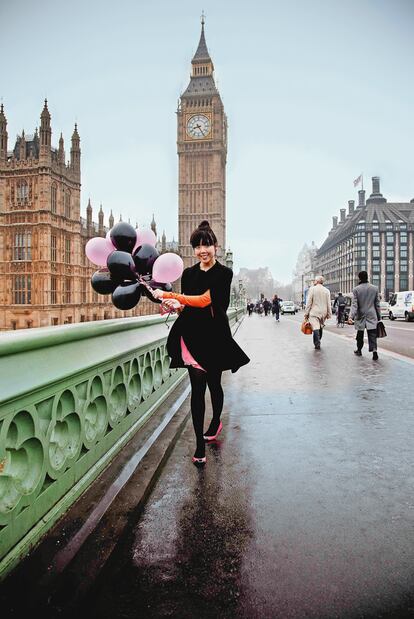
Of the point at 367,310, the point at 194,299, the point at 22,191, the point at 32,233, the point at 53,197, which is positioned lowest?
the point at 367,310

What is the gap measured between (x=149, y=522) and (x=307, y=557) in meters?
0.92

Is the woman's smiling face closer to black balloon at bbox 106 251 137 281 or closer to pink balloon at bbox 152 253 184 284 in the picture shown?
pink balloon at bbox 152 253 184 284

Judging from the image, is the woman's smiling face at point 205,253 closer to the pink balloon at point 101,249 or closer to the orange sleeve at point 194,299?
the orange sleeve at point 194,299

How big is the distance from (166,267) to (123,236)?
585 millimetres

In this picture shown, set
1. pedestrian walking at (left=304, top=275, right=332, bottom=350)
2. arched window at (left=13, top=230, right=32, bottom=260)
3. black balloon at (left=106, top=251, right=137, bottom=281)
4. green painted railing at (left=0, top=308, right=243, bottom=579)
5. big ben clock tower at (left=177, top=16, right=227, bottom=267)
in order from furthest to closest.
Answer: big ben clock tower at (left=177, top=16, right=227, bottom=267)
arched window at (left=13, top=230, right=32, bottom=260)
pedestrian walking at (left=304, top=275, right=332, bottom=350)
black balloon at (left=106, top=251, right=137, bottom=281)
green painted railing at (left=0, top=308, right=243, bottom=579)

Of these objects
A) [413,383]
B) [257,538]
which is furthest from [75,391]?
[413,383]

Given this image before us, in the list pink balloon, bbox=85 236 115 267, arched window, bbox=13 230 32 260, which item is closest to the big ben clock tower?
arched window, bbox=13 230 32 260

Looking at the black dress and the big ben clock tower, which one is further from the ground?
the big ben clock tower

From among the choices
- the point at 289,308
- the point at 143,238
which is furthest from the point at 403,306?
the point at 143,238

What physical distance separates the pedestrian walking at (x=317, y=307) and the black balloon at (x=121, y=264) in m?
7.66

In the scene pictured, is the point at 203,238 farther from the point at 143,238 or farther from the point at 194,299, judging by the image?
the point at 143,238

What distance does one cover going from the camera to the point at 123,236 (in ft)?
13.7

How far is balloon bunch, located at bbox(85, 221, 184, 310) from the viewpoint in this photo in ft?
13.0

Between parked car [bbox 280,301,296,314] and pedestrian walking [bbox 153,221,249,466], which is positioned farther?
parked car [bbox 280,301,296,314]
